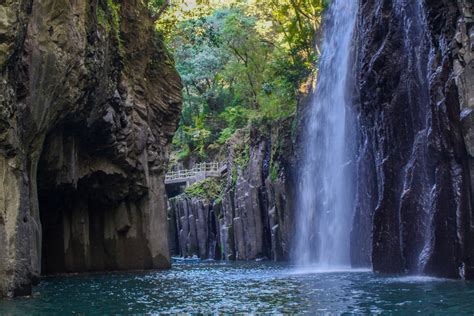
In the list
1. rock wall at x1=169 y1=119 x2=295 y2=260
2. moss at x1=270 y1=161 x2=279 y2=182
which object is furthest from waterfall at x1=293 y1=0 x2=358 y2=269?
moss at x1=270 y1=161 x2=279 y2=182

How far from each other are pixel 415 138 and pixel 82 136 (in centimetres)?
1004

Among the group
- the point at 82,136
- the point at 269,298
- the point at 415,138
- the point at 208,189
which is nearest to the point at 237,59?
the point at 208,189

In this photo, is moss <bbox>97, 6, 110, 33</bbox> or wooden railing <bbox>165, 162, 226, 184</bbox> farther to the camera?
wooden railing <bbox>165, 162, 226, 184</bbox>

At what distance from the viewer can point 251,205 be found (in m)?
36.4

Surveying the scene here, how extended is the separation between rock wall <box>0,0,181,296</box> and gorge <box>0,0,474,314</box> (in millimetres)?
54

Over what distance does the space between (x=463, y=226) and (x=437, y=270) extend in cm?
147

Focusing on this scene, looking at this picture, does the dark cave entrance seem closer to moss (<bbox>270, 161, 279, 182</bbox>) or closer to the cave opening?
the cave opening

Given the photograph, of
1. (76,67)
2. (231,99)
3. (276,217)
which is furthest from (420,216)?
(231,99)

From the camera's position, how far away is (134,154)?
22.8 metres

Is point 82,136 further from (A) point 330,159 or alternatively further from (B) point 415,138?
(A) point 330,159

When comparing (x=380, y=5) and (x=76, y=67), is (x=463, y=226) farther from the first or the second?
(x=76, y=67)

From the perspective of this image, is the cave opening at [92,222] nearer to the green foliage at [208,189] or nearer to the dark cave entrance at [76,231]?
the dark cave entrance at [76,231]

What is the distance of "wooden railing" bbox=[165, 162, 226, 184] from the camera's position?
50.4m

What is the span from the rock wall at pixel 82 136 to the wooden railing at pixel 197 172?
24.4 metres
